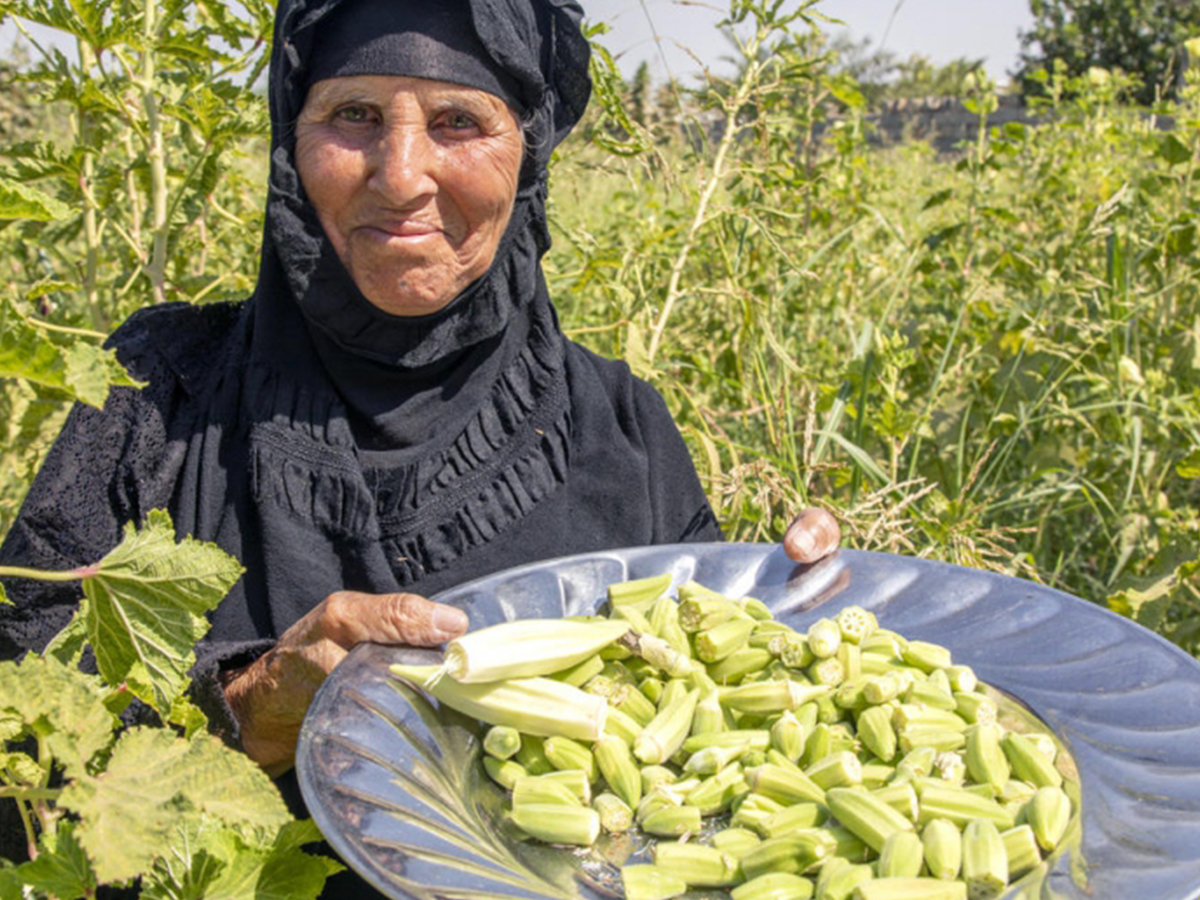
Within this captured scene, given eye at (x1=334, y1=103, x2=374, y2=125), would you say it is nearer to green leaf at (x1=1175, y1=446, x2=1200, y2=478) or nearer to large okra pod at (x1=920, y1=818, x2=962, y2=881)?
large okra pod at (x1=920, y1=818, x2=962, y2=881)

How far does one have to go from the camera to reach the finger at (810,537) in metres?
1.94

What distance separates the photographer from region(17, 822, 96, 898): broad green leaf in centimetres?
116

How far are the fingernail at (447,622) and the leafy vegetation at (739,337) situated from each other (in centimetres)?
32

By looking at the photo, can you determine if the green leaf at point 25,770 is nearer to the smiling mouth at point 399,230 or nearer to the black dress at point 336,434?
the black dress at point 336,434

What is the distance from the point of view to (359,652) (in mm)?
1585

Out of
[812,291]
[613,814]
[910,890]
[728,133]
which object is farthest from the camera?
[812,291]

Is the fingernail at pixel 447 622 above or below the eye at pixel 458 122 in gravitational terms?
below

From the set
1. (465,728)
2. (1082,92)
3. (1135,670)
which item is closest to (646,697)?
(465,728)

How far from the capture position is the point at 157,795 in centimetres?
104

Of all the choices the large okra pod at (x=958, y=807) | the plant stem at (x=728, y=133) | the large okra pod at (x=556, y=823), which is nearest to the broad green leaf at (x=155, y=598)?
the large okra pod at (x=556, y=823)

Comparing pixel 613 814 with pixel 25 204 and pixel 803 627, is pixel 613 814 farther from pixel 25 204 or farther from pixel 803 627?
pixel 25 204

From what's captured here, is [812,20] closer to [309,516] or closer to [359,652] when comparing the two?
[309,516]

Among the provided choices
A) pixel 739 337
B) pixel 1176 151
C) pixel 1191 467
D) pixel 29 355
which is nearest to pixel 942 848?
pixel 29 355

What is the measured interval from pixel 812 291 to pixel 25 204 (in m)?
3.79
